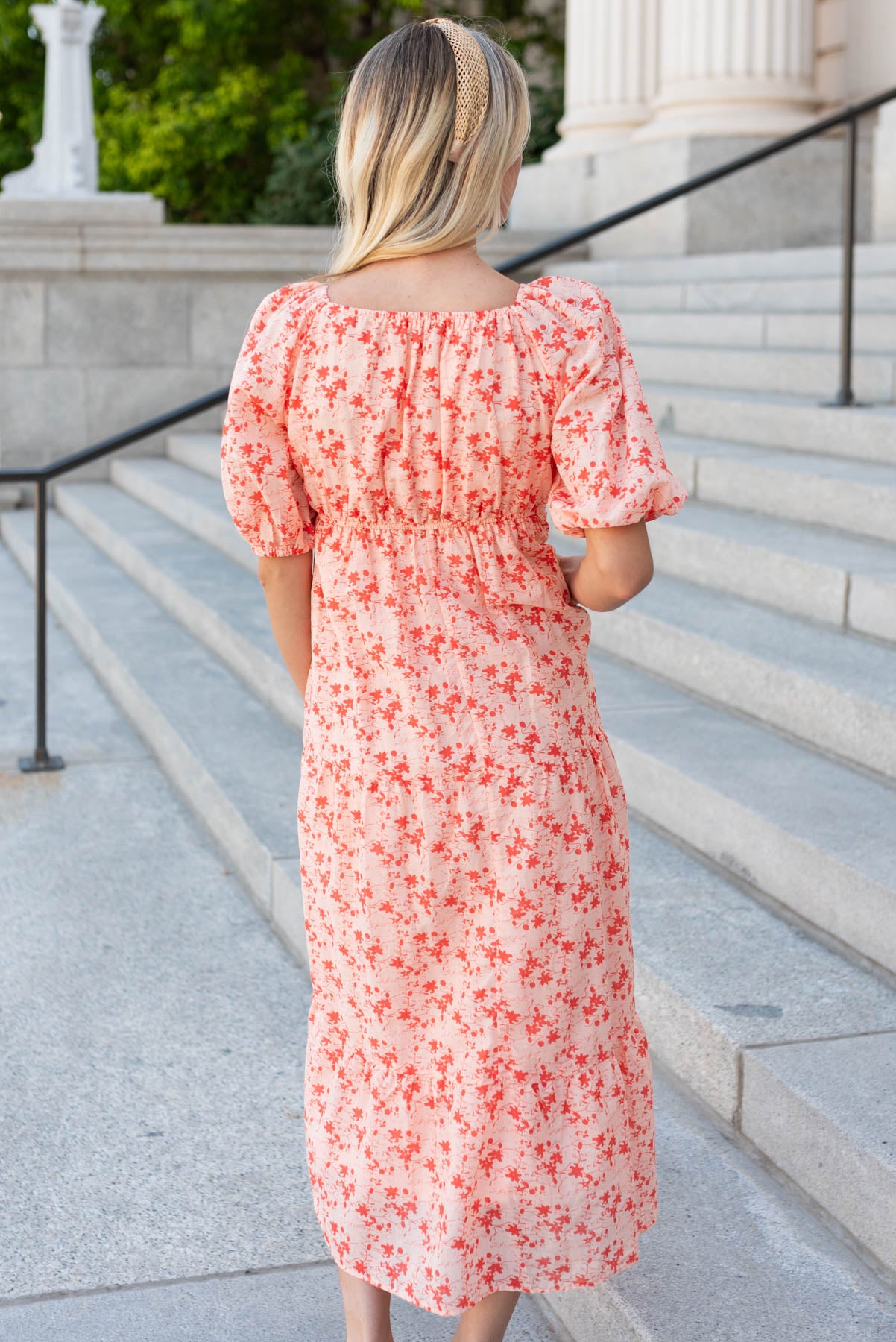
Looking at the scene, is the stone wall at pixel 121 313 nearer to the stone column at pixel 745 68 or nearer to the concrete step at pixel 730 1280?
the stone column at pixel 745 68

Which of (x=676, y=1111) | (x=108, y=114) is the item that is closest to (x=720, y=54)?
(x=676, y=1111)

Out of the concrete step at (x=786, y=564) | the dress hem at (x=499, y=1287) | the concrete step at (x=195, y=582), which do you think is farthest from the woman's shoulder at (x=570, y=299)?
the concrete step at (x=195, y=582)

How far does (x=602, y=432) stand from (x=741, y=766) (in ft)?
6.91

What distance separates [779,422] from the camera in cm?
628

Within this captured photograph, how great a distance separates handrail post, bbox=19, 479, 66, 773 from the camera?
5.40 metres

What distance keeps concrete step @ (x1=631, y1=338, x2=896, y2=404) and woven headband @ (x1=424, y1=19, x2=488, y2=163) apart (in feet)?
14.8

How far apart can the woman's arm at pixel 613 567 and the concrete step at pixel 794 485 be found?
305 cm

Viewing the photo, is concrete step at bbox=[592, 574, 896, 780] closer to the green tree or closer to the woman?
the woman

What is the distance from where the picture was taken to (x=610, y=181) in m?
11.1

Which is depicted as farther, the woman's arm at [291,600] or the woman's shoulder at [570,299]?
the woman's arm at [291,600]

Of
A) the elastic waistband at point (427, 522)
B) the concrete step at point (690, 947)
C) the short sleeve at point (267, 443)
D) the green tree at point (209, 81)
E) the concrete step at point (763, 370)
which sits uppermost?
the green tree at point (209, 81)

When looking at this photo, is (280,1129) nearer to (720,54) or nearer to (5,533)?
(5,533)

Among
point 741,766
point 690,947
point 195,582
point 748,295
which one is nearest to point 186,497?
point 195,582

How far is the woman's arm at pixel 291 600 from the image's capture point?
7.28 feet
